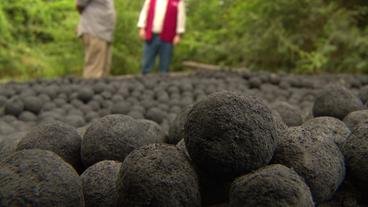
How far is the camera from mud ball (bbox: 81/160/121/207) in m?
1.62

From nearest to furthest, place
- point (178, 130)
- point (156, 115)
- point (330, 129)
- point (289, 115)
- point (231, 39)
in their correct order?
point (330, 129)
point (178, 130)
point (289, 115)
point (156, 115)
point (231, 39)

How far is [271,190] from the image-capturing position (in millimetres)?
1398

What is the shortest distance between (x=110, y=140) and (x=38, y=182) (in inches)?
20.7

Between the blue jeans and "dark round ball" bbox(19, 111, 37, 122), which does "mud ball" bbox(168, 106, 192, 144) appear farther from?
the blue jeans

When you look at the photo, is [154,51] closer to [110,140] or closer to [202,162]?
[110,140]

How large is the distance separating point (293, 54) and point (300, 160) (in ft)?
31.2

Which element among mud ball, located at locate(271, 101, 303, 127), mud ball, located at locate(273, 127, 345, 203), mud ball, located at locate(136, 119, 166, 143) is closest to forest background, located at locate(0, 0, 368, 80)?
mud ball, located at locate(271, 101, 303, 127)

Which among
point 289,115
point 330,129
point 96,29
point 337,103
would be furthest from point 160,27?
point 330,129

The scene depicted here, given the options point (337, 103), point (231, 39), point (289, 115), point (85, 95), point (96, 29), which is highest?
point (337, 103)

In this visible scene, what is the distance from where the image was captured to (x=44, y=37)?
13297 millimetres

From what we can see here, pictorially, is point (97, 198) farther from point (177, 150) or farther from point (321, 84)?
point (321, 84)

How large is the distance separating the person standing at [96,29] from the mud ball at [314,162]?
24.0 ft

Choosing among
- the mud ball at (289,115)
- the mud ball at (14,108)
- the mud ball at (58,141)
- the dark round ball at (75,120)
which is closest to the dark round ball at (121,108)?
the dark round ball at (75,120)

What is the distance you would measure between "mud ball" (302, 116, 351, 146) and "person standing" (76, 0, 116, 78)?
6.95 meters
